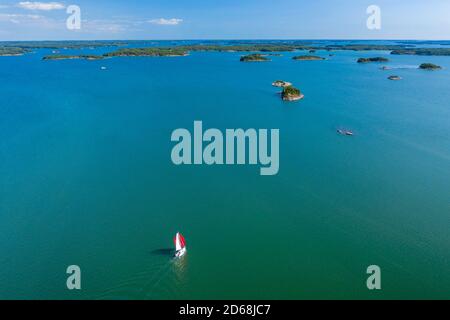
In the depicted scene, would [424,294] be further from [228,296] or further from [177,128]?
[177,128]

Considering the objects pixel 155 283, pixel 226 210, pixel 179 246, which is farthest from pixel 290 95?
pixel 155 283

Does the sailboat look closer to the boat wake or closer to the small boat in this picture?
the boat wake

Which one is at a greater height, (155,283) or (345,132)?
(345,132)

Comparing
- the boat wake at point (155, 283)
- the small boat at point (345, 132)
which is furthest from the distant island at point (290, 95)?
the boat wake at point (155, 283)

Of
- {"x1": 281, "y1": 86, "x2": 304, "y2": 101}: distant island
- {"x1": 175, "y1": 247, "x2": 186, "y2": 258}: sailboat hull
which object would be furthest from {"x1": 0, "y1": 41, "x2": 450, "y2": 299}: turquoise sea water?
{"x1": 281, "y1": 86, "x2": 304, "y2": 101}: distant island

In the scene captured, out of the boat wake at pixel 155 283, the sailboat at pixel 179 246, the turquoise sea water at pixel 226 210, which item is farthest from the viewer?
the sailboat at pixel 179 246

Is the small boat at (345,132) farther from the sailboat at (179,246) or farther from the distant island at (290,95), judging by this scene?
the sailboat at (179,246)

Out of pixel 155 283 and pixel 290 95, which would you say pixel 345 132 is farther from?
pixel 155 283

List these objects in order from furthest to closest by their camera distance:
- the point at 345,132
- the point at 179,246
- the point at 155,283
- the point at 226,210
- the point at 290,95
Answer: the point at 290,95, the point at 345,132, the point at 226,210, the point at 179,246, the point at 155,283
